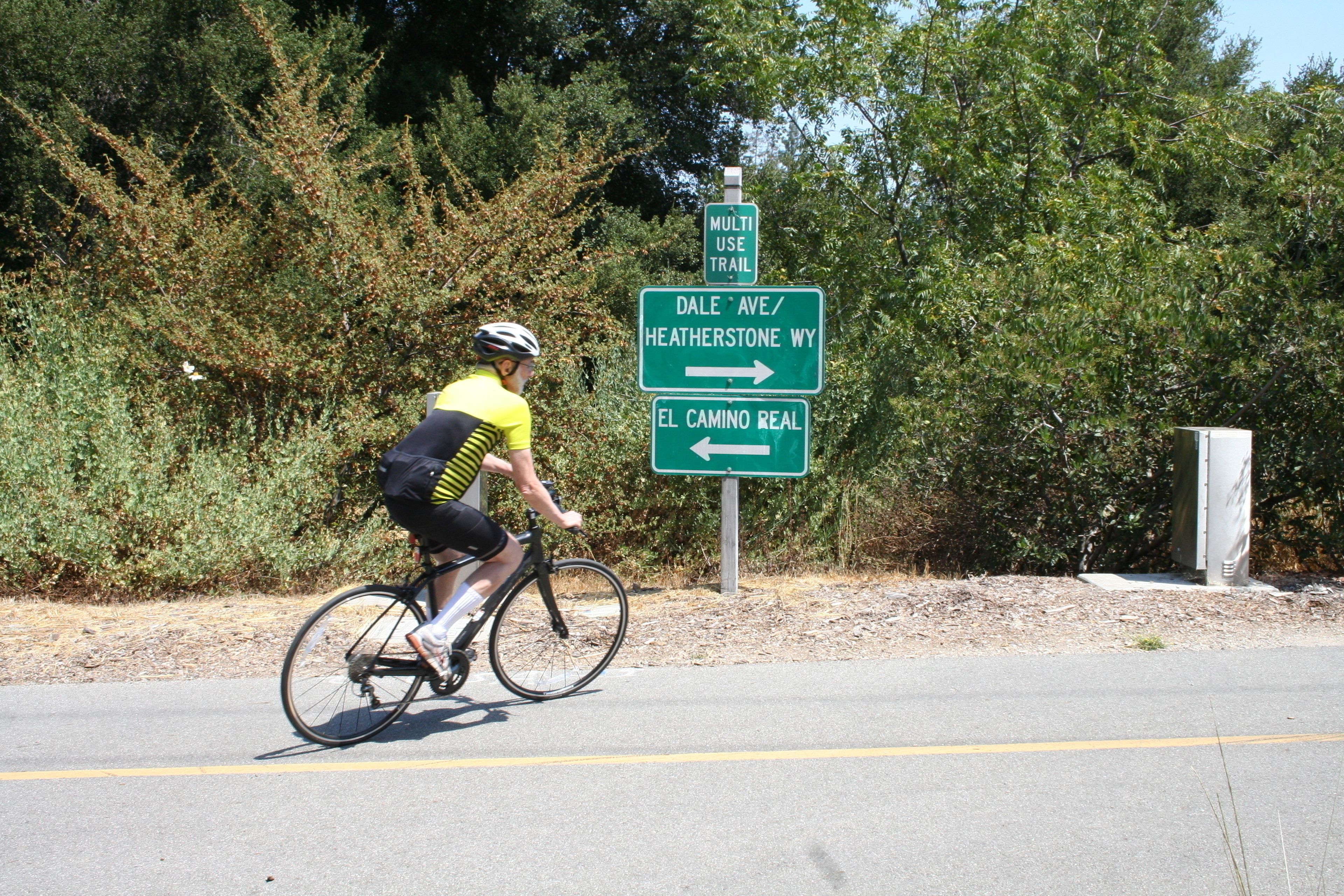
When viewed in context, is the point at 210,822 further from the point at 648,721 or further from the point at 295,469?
the point at 295,469

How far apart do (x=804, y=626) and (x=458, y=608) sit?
2796 millimetres

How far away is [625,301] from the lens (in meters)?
21.6

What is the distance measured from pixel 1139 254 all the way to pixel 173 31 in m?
16.0

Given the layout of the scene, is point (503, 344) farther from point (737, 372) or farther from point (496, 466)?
point (737, 372)

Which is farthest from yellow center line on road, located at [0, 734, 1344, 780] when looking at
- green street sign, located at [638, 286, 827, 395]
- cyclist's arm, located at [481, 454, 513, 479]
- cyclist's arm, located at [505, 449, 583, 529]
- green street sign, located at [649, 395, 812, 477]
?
green street sign, located at [638, 286, 827, 395]

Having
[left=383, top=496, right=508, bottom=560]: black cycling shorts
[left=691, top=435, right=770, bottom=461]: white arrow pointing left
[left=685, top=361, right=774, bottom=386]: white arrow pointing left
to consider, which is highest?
[left=685, top=361, right=774, bottom=386]: white arrow pointing left

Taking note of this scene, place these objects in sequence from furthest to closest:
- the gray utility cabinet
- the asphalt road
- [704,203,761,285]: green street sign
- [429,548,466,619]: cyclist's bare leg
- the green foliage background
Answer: the green foliage background
[704,203,761,285]: green street sign
the gray utility cabinet
[429,548,466,619]: cyclist's bare leg
the asphalt road

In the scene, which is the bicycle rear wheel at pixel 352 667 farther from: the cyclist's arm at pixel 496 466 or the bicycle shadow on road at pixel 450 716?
the cyclist's arm at pixel 496 466

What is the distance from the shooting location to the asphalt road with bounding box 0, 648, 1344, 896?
147 inches

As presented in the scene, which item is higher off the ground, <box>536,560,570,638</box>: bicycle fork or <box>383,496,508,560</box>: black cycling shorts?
<box>383,496,508,560</box>: black cycling shorts

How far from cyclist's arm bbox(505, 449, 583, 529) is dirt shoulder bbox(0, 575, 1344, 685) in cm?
155

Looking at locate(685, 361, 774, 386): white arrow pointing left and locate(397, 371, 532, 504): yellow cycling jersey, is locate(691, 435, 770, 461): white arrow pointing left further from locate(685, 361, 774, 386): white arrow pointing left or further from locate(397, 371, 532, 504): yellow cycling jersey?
locate(397, 371, 532, 504): yellow cycling jersey

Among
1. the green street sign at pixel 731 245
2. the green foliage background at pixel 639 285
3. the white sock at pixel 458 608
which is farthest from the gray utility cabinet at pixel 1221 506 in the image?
the white sock at pixel 458 608

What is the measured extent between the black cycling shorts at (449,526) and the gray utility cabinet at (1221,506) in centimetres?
531
